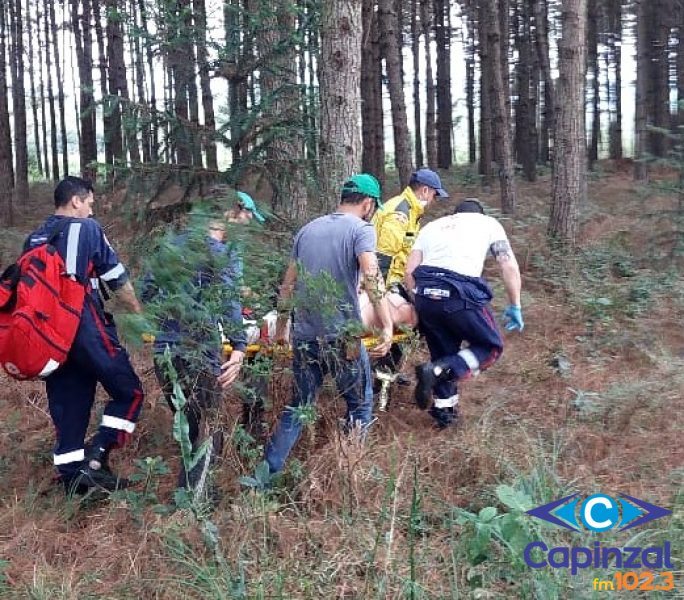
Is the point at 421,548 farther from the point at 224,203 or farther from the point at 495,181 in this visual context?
the point at 495,181

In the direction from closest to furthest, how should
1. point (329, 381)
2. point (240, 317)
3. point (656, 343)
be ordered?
point (240, 317), point (329, 381), point (656, 343)

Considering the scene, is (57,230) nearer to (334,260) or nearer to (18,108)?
(334,260)

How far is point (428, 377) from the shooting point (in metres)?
5.06

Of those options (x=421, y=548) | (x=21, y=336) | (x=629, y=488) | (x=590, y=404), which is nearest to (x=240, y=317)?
(x=21, y=336)

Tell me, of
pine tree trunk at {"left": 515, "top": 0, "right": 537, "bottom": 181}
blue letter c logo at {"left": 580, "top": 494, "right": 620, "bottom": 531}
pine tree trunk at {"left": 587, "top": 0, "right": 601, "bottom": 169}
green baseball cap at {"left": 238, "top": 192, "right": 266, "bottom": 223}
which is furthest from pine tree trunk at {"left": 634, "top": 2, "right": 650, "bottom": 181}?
blue letter c logo at {"left": 580, "top": 494, "right": 620, "bottom": 531}

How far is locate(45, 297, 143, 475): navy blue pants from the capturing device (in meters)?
4.28

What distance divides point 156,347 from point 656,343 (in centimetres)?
469

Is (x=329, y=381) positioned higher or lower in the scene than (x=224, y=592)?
higher

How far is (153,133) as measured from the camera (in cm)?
598

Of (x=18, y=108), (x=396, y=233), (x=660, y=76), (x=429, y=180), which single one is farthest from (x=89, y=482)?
(x=18, y=108)

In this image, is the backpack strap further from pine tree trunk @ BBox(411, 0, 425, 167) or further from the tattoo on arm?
pine tree trunk @ BBox(411, 0, 425, 167)

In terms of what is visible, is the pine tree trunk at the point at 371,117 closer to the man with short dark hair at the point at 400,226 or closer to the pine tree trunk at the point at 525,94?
the pine tree trunk at the point at 525,94

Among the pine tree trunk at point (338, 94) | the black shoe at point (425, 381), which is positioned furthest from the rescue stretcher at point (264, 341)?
the pine tree trunk at point (338, 94)

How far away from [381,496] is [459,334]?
178 centimetres
